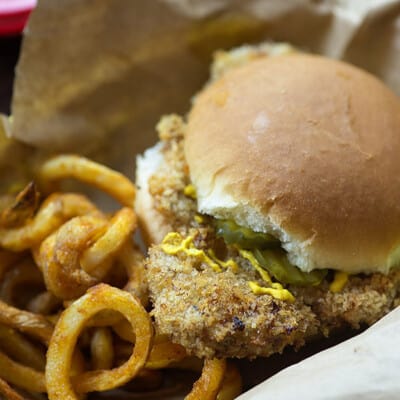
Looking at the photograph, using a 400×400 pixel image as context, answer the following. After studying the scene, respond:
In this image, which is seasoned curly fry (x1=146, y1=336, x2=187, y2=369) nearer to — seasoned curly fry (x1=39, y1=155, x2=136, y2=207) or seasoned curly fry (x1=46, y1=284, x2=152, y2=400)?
seasoned curly fry (x1=46, y1=284, x2=152, y2=400)

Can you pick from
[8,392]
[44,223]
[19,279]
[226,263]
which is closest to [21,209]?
[44,223]

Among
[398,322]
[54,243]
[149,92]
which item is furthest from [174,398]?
[149,92]

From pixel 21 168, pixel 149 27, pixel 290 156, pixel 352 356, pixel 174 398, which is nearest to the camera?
pixel 352 356

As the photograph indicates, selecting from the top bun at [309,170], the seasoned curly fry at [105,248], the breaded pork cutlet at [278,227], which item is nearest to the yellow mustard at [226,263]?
the breaded pork cutlet at [278,227]

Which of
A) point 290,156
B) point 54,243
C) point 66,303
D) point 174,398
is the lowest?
point 174,398

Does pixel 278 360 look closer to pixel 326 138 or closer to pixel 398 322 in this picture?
pixel 398 322

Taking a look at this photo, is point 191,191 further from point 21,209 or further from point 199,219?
point 21,209

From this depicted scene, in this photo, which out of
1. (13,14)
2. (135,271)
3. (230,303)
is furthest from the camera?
(13,14)
